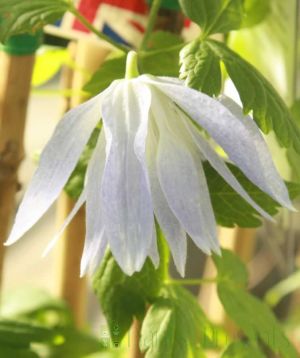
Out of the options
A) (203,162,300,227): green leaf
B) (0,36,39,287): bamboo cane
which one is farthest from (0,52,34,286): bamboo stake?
(203,162,300,227): green leaf

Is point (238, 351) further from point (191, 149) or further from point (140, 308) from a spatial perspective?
point (191, 149)

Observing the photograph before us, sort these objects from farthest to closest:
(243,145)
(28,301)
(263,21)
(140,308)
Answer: (28,301)
(263,21)
(140,308)
(243,145)

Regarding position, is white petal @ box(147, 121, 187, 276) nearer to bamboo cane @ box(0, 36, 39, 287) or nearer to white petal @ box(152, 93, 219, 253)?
white petal @ box(152, 93, 219, 253)

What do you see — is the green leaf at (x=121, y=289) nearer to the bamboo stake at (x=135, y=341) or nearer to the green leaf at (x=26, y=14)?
the bamboo stake at (x=135, y=341)

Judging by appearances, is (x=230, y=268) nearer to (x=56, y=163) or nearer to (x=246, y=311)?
(x=246, y=311)

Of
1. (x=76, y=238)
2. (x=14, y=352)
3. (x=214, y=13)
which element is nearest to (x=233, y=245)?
(x=76, y=238)

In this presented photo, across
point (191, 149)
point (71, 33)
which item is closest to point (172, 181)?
point (191, 149)
